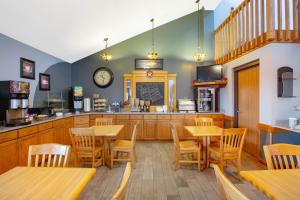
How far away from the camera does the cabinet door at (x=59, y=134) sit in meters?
4.42

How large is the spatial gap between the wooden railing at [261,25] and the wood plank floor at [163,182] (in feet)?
8.35

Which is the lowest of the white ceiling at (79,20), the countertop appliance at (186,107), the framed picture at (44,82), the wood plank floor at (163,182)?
the wood plank floor at (163,182)

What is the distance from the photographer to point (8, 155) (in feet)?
9.76

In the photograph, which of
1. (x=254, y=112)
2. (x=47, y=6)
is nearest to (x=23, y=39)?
(x=47, y=6)

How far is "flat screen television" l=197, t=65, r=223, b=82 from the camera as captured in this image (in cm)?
574

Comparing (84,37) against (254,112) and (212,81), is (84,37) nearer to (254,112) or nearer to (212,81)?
(212,81)

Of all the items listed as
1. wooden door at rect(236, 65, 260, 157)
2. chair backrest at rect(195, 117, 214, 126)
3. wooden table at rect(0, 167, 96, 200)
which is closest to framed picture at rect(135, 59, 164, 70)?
wooden door at rect(236, 65, 260, 157)

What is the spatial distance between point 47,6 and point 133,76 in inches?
135

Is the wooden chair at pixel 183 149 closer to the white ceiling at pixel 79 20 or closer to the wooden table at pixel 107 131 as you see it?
the wooden table at pixel 107 131

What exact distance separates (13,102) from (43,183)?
2.52m

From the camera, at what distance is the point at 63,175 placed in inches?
59.8

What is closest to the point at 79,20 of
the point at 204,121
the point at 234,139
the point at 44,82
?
the point at 44,82

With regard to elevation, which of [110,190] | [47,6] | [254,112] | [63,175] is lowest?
[110,190]

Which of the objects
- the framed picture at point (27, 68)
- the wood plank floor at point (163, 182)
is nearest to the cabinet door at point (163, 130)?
the wood plank floor at point (163, 182)
